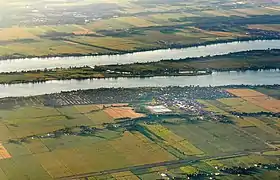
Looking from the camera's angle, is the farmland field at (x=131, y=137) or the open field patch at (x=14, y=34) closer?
the farmland field at (x=131, y=137)

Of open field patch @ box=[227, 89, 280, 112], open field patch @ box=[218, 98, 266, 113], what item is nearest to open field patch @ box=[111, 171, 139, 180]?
open field patch @ box=[218, 98, 266, 113]

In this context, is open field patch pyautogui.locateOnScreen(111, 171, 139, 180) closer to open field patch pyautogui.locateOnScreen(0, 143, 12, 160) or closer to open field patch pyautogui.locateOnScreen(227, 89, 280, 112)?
open field patch pyautogui.locateOnScreen(0, 143, 12, 160)

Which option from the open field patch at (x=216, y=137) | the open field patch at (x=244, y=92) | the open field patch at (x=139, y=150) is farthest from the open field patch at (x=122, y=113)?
the open field patch at (x=244, y=92)

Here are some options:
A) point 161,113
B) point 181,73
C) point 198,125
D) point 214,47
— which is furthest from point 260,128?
point 214,47

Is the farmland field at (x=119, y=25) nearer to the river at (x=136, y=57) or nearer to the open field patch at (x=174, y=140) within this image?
the river at (x=136, y=57)

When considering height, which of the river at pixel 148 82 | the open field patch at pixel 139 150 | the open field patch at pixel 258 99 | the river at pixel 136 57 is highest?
the river at pixel 136 57
